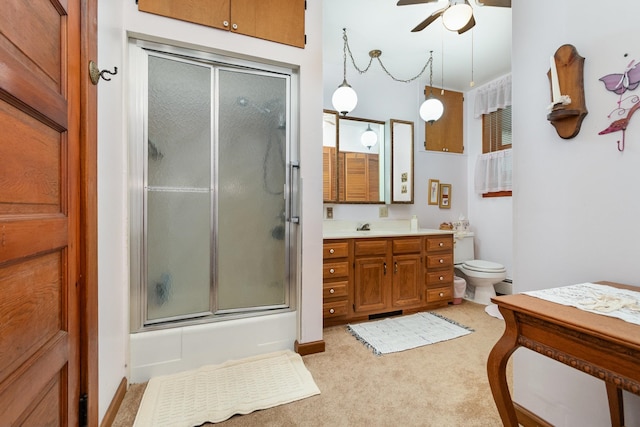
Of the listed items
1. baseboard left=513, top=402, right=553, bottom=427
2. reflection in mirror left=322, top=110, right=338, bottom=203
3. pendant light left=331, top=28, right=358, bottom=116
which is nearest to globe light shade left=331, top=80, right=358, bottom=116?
pendant light left=331, top=28, right=358, bottom=116

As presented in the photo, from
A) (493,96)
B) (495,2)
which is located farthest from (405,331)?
(493,96)

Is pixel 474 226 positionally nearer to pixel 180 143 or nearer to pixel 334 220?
pixel 334 220

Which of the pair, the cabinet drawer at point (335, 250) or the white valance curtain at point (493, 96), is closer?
the cabinet drawer at point (335, 250)

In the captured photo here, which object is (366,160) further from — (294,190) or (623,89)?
(623,89)

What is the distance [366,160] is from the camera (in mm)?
3410

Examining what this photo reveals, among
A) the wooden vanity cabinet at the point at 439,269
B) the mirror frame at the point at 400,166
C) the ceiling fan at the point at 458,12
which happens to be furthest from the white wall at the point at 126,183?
the mirror frame at the point at 400,166

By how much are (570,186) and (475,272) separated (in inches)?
87.4

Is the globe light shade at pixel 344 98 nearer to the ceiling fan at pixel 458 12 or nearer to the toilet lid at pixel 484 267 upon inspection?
the ceiling fan at pixel 458 12

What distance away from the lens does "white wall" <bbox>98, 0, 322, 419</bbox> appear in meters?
1.36

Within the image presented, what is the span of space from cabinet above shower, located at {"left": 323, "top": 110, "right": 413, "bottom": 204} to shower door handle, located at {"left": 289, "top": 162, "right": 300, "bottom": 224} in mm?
1047

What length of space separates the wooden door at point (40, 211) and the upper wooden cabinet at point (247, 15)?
93cm

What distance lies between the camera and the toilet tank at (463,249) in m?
3.59

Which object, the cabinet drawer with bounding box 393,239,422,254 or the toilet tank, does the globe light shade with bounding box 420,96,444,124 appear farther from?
the toilet tank

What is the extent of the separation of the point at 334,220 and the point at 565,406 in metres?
2.31
